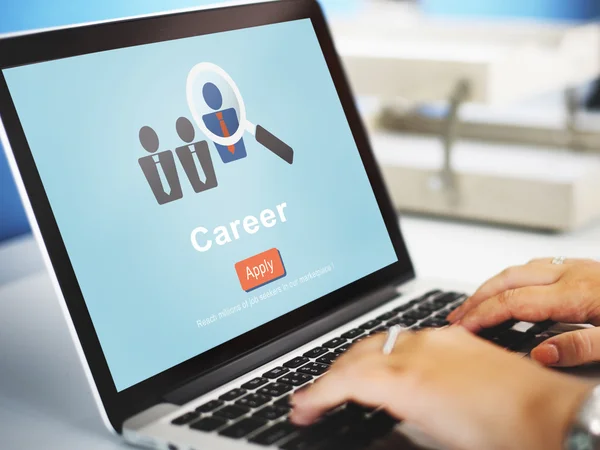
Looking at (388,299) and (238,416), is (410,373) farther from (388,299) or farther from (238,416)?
(388,299)

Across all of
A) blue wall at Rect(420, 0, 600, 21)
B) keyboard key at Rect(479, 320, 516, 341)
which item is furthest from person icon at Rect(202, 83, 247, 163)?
blue wall at Rect(420, 0, 600, 21)

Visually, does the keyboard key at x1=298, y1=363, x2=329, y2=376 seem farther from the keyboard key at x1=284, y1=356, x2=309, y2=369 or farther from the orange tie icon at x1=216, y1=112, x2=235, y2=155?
the orange tie icon at x1=216, y1=112, x2=235, y2=155

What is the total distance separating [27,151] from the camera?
0.61 meters

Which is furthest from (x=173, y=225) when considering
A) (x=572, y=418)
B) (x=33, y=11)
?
(x=33, y=11)

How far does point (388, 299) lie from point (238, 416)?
0.96ft

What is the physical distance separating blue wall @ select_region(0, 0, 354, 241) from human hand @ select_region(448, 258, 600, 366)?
0.58 meters

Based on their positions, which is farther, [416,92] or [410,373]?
[416,92]

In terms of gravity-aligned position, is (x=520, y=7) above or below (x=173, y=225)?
above

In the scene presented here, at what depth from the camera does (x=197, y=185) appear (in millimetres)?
715

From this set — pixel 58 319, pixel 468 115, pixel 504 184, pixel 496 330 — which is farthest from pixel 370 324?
pixel 468 115

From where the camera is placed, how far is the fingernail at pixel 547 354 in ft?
2.18

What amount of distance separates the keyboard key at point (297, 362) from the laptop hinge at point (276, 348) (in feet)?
0.06

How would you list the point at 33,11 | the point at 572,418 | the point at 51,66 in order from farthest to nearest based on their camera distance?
the point at 33,11, the point at 51,66, the point at 572,418

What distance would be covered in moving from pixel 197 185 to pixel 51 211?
0.47ft
